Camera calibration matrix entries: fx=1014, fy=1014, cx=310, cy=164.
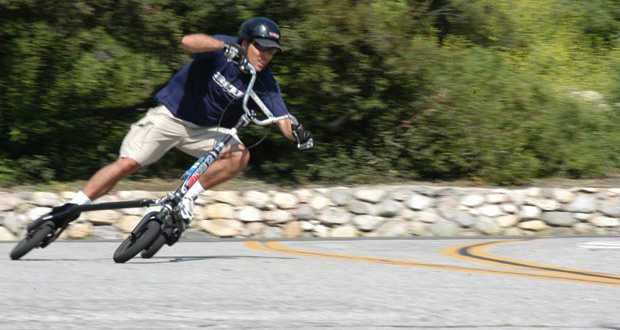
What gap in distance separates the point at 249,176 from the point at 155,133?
687cm

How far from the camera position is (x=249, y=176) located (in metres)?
14.2

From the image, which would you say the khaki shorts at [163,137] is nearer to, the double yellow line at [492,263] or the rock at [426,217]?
the double yellow line at [492,263]

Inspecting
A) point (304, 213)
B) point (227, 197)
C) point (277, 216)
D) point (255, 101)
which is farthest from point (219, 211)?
point (255, 101)

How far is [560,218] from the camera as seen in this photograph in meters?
13.8

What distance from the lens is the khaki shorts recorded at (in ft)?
24.1

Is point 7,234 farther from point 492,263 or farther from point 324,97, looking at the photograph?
point 492,263

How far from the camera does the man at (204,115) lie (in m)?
7.29

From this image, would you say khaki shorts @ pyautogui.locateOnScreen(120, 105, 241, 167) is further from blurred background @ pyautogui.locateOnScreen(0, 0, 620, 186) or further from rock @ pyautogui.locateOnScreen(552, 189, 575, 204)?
rock @ pyautogui.locateOnScreen(552, 189, 575, 204)

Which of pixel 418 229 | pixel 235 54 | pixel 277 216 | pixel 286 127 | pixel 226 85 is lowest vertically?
pixel 418 229

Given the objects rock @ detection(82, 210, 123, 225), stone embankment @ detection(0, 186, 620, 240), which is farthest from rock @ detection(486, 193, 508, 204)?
rock @ detection(82, 210, 123, 225)

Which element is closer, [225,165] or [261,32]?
[261,32]

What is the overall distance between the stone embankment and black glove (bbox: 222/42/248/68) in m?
5.75

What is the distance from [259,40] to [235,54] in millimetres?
351

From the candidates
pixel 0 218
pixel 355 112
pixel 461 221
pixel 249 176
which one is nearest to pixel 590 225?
pixel 461 221
